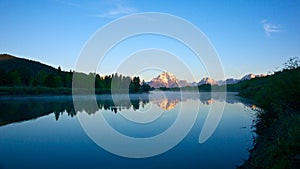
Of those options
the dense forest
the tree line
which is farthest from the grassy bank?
the tree line

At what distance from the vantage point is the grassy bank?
250 inches

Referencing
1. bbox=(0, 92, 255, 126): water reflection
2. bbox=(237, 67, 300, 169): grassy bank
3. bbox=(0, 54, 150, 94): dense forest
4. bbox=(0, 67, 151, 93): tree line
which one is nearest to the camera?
bbox=(237, 67, 300, 169): grassy bank

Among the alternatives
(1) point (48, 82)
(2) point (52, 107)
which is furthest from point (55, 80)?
(2) point (52, 107)

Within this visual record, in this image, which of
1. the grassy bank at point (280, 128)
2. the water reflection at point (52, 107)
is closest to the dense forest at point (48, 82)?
the water reflection at point (52, 107)

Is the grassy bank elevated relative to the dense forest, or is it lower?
lower

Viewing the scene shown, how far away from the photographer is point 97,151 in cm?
1156

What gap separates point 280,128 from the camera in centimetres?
862

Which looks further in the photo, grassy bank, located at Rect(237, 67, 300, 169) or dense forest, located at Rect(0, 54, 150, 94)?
dense forest, located at Rect(0, 54, 150, 94)

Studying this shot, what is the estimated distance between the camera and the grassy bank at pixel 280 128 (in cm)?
636

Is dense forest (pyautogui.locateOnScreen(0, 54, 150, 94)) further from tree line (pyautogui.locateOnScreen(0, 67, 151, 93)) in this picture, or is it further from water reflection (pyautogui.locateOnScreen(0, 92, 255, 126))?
water reflection (pyautogui.locateOnScreen(0, 92, 255, 126))

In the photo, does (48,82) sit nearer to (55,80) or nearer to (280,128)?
(55,80)

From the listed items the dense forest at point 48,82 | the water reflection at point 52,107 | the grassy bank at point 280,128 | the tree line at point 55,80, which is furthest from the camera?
the tree line at point 55,80

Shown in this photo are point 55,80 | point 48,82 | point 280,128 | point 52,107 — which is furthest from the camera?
point 55,80

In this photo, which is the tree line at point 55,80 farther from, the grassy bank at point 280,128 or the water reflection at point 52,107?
the grassy bank at point 280,128
